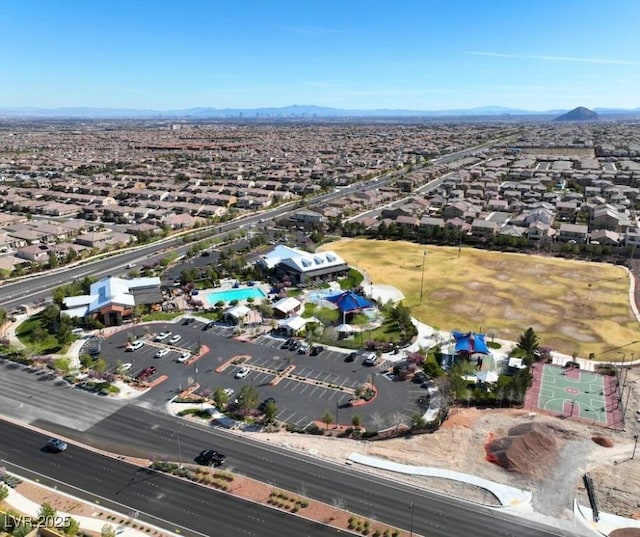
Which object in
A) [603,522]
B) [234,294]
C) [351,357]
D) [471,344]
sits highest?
[471,344]

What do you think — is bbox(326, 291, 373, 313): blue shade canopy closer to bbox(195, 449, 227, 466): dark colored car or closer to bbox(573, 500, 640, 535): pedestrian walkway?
bbox(195, 449, 227, 466): dark colored car

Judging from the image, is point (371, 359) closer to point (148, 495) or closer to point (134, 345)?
point (148, 495)

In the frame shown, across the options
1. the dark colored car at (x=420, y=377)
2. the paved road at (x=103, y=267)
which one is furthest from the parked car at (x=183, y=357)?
the paved road at (x=103, y=267)

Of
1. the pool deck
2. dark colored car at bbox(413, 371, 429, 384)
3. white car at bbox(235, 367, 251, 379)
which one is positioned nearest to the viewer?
dark colored car at bbox(413, 371, 429, 384)

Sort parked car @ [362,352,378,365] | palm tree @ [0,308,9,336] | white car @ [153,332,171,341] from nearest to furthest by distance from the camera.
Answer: parked car @ [362,352,378,365] < white car @ [153,332,171,341] < palm tree @ [0,308,9,336]

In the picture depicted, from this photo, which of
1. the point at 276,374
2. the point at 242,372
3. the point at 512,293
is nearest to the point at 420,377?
the point at 276,374

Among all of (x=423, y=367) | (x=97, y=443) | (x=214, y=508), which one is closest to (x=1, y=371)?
(x=97, y=443)

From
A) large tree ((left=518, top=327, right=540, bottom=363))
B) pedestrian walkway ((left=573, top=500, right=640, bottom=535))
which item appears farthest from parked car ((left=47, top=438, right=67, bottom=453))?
large tree ((left=518, top=327, right=540, bottom=363))
